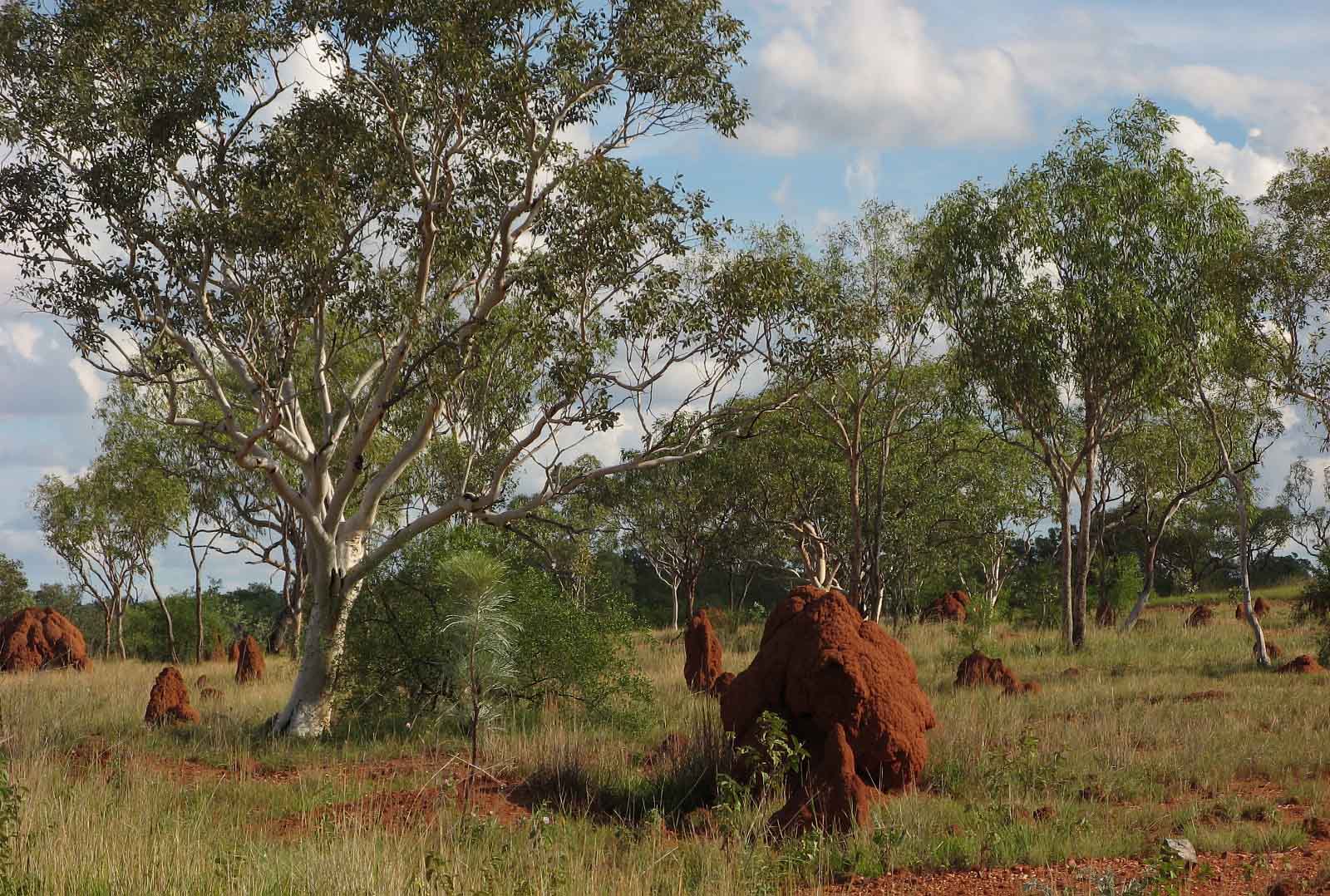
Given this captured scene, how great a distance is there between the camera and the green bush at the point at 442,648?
15539mm

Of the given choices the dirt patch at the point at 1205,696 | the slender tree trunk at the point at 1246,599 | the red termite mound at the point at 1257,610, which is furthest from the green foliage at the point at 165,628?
the red termite mound at the point at 1257,610

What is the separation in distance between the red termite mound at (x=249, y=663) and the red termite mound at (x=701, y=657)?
9.73 m

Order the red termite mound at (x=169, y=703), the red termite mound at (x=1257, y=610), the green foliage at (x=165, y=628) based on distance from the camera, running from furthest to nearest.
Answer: the green foliage at (x=165, y=628) → the red termite mound at (x=1257, y=610) → the red termite mound at (x=169, y=703)

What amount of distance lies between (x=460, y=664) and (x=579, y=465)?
30541 mm

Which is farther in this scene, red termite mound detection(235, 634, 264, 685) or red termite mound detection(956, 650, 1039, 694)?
red termite mound detection(235, 634, 264, 685)

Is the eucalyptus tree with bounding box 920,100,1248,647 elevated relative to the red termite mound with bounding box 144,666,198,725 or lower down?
elevated

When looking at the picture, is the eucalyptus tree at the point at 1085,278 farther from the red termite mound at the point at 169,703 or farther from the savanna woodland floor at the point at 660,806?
the red termite mound at the point at 169,703

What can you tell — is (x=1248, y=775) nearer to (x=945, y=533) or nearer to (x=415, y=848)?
(x=415, y=848)

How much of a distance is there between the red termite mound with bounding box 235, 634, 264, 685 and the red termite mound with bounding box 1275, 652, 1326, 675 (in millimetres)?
18328

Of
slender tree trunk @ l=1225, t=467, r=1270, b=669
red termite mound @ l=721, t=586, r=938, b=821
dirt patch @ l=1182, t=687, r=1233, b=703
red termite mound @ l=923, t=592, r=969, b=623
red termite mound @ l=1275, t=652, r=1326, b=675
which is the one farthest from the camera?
red termite mound @ l=923, t=592, r=969, b=623

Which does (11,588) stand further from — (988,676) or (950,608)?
(988,676)

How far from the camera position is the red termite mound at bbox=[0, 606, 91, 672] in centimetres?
2686

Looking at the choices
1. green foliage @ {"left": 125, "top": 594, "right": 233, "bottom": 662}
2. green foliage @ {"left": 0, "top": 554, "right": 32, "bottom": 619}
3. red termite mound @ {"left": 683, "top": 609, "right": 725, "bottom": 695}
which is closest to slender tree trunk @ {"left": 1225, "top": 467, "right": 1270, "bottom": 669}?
red termite mound @ {"left": 683, "top": 609, "right": 725, "bottom": 695}

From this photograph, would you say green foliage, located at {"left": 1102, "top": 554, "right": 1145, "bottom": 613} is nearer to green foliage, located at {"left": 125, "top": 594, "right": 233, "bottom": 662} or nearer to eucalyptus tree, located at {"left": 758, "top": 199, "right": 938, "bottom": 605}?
eucalyptus tree, located at {"left": 758, "top": 199, "right": 938, "bottom": 605}
